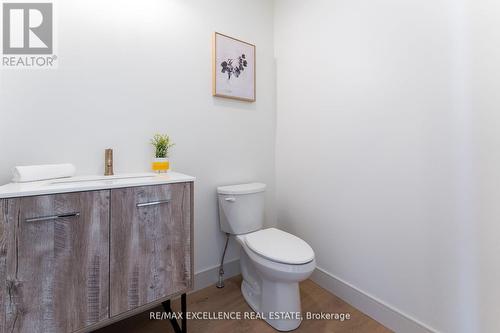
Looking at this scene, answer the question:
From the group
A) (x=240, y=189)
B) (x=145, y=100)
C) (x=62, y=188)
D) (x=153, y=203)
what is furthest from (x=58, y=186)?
(x=240, y=189)

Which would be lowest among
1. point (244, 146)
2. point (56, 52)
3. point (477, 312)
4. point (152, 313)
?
point (152, 313)

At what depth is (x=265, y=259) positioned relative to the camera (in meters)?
1.29

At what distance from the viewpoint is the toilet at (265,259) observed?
1.25m

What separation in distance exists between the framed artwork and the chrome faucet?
0.81 meters

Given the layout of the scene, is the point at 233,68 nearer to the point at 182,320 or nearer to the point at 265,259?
the point at 265,259

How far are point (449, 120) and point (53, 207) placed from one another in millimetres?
1738

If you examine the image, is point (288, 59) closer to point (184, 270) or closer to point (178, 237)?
point (178, 237)

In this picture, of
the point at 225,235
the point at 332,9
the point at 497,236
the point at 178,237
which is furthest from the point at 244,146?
the point at 497,236

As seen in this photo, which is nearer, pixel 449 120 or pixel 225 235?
pixel 449 120

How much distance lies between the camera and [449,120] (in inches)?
42.4

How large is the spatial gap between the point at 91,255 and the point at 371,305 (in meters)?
1.54

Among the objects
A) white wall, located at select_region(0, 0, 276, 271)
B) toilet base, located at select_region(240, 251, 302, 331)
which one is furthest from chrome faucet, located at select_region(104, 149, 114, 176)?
toilet base, located at select_region(240, 251, 302, 331)

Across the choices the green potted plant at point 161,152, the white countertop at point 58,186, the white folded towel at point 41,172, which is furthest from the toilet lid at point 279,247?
the white folded towel at point 41,172

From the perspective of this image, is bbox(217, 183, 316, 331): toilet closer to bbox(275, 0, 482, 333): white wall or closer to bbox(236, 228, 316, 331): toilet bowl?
bbox(236, 228, 316, 331): toilet bowl
